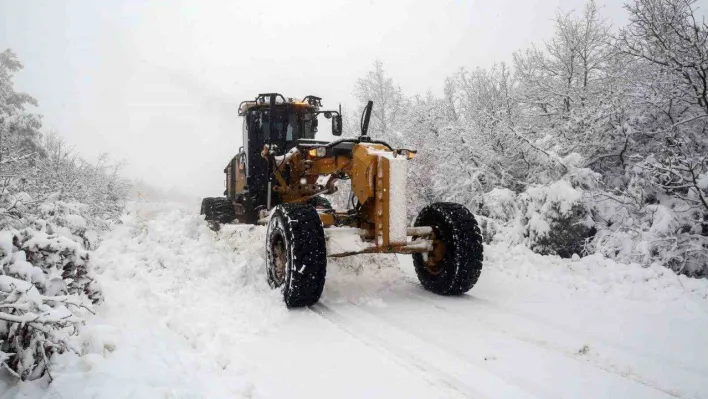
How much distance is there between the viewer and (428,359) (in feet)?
12.0

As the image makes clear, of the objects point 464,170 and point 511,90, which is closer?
point 464,170

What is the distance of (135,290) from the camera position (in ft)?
14.6

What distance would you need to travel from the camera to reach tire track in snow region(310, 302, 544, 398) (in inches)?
123

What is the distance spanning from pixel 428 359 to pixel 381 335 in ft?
2.32

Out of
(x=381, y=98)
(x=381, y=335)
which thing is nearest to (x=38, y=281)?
(x=381, y=335)

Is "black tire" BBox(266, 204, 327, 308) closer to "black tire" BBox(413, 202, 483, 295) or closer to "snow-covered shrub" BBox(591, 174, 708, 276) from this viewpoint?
"black tire" BBox(413, 202, 483, 295)

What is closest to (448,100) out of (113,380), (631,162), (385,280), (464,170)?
(464,170)

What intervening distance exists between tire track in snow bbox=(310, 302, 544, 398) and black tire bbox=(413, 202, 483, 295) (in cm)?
146

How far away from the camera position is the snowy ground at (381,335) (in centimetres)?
307

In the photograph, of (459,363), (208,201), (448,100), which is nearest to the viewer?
(459,363)

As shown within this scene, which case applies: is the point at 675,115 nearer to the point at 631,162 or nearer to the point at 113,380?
the point at 631,162

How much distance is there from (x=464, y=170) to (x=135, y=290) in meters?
11.3

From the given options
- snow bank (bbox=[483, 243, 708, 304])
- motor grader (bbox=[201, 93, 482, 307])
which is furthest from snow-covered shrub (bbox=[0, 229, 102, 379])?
snow bank (bbox=[483, 243, 708, 304])

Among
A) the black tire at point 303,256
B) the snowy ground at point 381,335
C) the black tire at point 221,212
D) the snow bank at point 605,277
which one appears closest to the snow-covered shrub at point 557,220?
the snow bank at point 605,277
